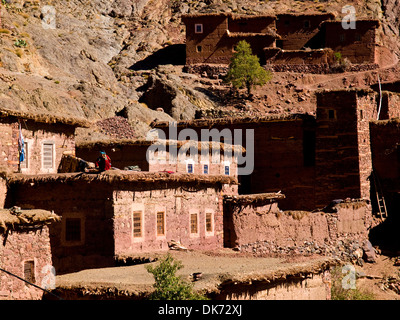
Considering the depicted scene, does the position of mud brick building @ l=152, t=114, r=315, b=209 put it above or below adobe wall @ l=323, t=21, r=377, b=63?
below

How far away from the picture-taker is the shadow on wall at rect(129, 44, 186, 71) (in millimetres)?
57625

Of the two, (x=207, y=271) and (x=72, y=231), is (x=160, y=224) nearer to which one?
(x=72, y=231)

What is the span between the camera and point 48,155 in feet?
84.3

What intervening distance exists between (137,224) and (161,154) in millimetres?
5897

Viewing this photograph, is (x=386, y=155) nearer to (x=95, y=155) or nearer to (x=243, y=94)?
(x=95, y=155)

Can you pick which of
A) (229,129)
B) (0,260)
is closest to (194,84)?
(229,129)

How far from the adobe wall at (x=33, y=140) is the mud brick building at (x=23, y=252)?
205 inches

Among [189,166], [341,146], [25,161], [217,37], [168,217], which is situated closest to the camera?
[168,217]

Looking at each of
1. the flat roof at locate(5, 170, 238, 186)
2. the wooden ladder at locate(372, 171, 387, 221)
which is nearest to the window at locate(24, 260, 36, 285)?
the flat roof at locate(5, 170, 238, 186)

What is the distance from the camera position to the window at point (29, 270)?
18.4 metres

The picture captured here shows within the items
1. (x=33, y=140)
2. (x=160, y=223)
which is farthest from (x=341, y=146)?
(x=33, y=140)

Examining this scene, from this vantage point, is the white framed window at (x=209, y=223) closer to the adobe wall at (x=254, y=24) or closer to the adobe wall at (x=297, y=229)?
the adobe wall at (x=297, y=229)

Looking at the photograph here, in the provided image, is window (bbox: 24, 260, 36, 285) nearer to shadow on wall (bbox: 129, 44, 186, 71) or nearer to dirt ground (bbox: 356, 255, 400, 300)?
dirt ground (bbox: 356, 255, 400, 300)

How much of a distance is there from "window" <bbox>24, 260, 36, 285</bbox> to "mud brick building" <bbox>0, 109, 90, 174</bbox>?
18.0ft
